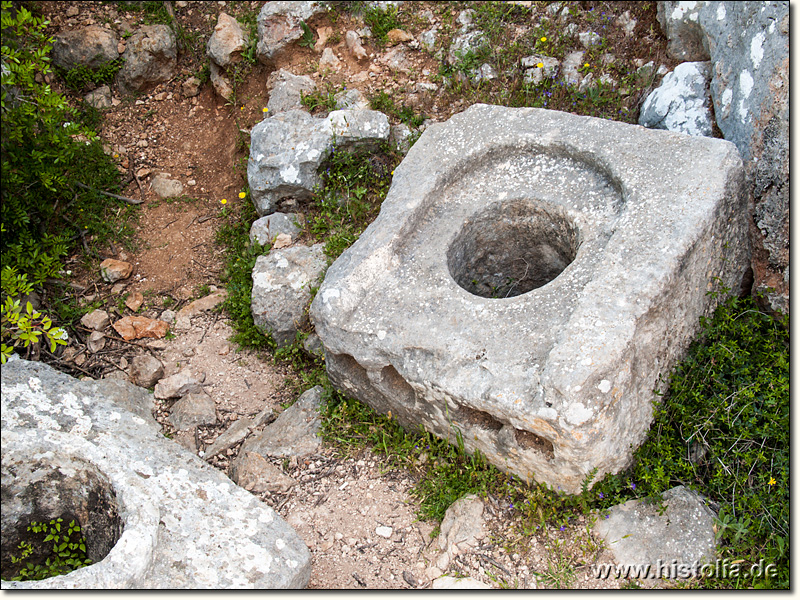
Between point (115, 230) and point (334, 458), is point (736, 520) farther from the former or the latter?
point (115, 230)

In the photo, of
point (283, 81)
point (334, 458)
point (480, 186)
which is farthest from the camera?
point (283, 81)

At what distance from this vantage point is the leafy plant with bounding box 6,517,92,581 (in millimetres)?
2998

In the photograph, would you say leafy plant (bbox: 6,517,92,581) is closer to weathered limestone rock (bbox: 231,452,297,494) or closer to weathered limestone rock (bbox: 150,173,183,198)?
weathered limestone rock (bbox: 231,452,297,494)

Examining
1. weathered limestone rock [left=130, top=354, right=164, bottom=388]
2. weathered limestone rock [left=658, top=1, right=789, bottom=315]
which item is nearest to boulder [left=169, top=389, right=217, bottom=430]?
weathered limestone rock [left=130, top=354, right=164, bottom=388]

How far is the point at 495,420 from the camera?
312 centimetres

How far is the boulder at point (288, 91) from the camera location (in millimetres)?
5195

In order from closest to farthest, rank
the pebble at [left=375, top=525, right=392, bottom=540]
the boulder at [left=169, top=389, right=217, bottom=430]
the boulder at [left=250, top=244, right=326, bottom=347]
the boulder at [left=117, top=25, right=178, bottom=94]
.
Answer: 1. the pebble at [left=375, top=525, right=392, bottom=540]
2. the boulder at [left=169, top=389, right=217, bottom=430]
3. the boulder at [left=250, top=244, right=326, bottom=347]
4. the boulder at [left=117, top=25, right=178, bottom=94]

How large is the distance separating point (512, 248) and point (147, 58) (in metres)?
3.82

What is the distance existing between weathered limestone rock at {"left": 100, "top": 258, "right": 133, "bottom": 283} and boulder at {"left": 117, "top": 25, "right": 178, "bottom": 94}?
1985mm

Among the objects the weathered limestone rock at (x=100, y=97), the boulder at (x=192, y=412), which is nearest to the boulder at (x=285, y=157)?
the boulder at (x=192, y=412)

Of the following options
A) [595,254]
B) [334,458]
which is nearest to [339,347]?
[334,458]

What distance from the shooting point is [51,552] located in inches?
121

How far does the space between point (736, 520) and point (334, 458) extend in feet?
6.38

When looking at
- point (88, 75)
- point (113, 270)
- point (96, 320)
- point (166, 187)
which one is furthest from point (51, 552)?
point (88, 75)
